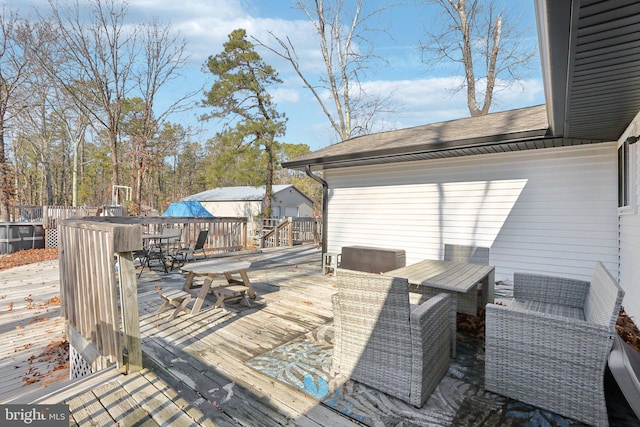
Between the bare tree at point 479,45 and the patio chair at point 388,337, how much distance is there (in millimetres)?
12481

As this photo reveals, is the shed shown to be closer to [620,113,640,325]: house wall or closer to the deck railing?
[620,113,640,325]: house wall

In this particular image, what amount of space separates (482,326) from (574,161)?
335cm

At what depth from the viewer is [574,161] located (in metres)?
5.02

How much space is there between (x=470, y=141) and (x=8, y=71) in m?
15.2

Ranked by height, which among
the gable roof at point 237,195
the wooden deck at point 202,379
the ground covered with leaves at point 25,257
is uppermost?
the gable roof at point 237,195

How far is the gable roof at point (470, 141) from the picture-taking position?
4.77 meters

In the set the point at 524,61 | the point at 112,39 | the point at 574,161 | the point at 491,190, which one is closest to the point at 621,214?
the point at 574,161

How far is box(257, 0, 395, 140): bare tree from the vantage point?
1282 cm

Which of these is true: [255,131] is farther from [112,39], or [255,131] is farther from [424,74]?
[424,74]

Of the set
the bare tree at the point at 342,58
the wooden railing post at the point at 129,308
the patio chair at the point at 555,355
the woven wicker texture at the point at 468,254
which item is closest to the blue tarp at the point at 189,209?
the bare tree at the point at 342,58

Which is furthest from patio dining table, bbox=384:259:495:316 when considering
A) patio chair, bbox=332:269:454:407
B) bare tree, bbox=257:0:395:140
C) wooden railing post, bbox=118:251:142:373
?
bare tree, bbox=257:0:395:140

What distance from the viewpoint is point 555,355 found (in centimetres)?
206

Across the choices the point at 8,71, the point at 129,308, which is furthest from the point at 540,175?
the point at 8,71

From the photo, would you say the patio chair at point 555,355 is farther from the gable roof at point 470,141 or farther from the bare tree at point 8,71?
the bare tree at point 8,71
